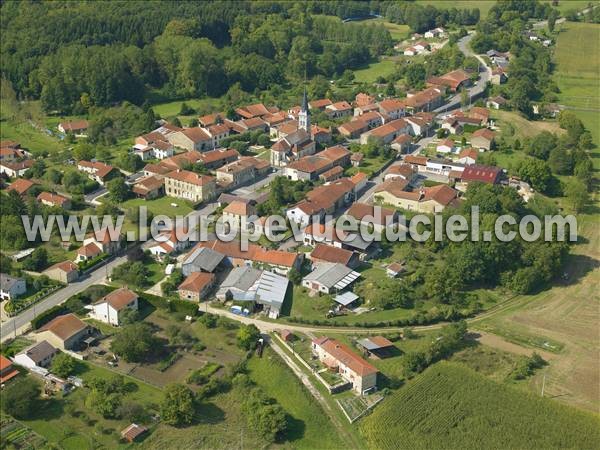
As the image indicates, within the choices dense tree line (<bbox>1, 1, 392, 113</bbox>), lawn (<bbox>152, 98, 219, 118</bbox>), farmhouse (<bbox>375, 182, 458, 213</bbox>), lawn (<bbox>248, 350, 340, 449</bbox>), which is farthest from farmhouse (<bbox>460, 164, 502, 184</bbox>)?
dense tree line (<bbox>1, 1, 392, 113</bbox>)

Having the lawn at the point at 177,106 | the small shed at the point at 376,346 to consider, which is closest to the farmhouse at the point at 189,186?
the small shed at the point at 376,346

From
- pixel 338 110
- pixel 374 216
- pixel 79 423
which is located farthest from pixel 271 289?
pixel 338 110

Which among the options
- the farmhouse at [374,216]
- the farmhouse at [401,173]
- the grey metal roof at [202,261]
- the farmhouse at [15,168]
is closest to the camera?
the grey metal roof at [202,261]

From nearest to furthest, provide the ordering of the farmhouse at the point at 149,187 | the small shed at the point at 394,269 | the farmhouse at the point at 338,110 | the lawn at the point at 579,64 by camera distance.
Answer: the small shed at the point at 394,269 < the farmhouse at the point at 149,187 < the farmhouse at the point at 338,110 < the lawn at the point at 579,64

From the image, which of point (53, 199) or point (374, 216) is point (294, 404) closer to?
point (374, 216)

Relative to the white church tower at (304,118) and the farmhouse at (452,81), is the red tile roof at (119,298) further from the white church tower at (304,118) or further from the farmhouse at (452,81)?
the farmhouse at (452,81)

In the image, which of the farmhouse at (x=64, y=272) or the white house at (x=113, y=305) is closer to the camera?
the white house at (x=113, y=305)

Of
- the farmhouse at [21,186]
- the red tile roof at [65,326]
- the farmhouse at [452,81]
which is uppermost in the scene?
the farmhouse at [452,81]

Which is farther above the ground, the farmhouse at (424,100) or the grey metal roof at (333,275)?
the farmhouse at (424,100)
